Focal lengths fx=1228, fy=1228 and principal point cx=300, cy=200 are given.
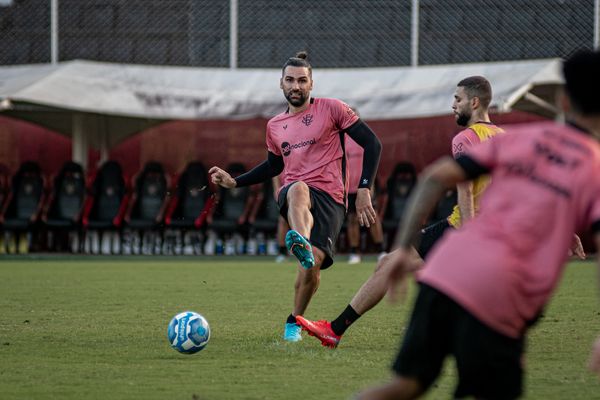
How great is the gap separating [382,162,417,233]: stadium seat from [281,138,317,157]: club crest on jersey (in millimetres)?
13973

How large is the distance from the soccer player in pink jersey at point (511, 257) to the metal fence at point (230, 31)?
875 inches

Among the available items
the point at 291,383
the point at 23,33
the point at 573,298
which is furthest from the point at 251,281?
the point at 23,33

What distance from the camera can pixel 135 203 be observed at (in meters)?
24.3

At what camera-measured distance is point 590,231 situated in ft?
13.9

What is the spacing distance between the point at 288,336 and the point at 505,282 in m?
5.00

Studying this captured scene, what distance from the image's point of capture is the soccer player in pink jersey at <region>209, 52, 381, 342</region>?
903 centimetres

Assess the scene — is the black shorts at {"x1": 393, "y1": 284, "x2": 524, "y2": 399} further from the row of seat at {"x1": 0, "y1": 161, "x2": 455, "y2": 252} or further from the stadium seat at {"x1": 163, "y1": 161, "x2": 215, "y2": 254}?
the stadium seat at {"x1": 163, "y1": 161, "x2": 215, "y2": 254}

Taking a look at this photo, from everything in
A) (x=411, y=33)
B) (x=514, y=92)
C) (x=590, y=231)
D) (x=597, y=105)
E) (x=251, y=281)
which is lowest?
(x=251, y=281)

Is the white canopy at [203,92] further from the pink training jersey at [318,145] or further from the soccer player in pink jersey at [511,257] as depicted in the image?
the soccer player in pink jersey at [511,257]

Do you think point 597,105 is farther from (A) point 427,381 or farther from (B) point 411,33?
(B) point 411,33

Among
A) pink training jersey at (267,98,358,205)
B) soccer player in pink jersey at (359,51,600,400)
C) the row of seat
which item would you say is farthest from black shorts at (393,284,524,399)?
the row of seat

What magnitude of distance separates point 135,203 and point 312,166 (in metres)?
15.4

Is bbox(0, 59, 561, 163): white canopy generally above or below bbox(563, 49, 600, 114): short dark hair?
above

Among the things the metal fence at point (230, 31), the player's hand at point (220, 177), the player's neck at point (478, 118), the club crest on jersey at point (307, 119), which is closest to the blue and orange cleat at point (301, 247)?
the player's hand at point (220, 177)
